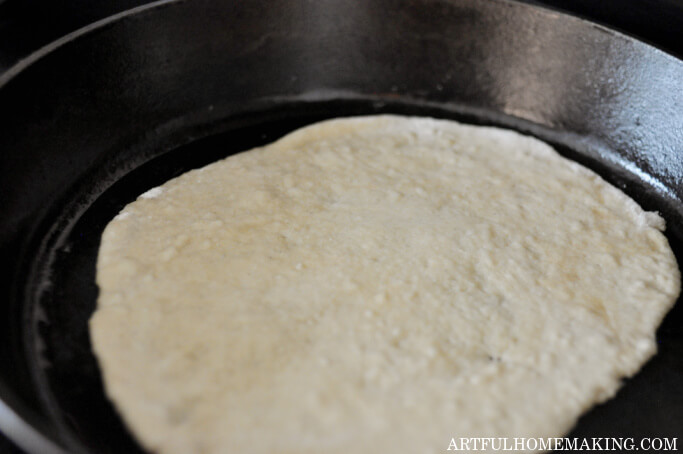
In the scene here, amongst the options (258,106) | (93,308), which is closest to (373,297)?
(93,308)

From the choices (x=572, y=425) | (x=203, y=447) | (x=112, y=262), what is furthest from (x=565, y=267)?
(x=112, y=262)

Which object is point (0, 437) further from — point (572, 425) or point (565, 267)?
point (565, 267)

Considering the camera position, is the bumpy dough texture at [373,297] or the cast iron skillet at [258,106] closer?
the bumpy dough texture at [373,297]

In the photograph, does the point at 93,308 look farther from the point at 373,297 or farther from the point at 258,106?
the point at 258,106

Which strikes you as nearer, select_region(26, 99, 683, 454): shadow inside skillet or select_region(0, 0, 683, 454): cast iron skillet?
select_region(26, 99, 683, 454): shadow inside skillet

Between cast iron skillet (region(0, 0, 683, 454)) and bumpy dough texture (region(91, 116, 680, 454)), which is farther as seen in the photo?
cast iron skillet (region(0, 0, 683, 454))
